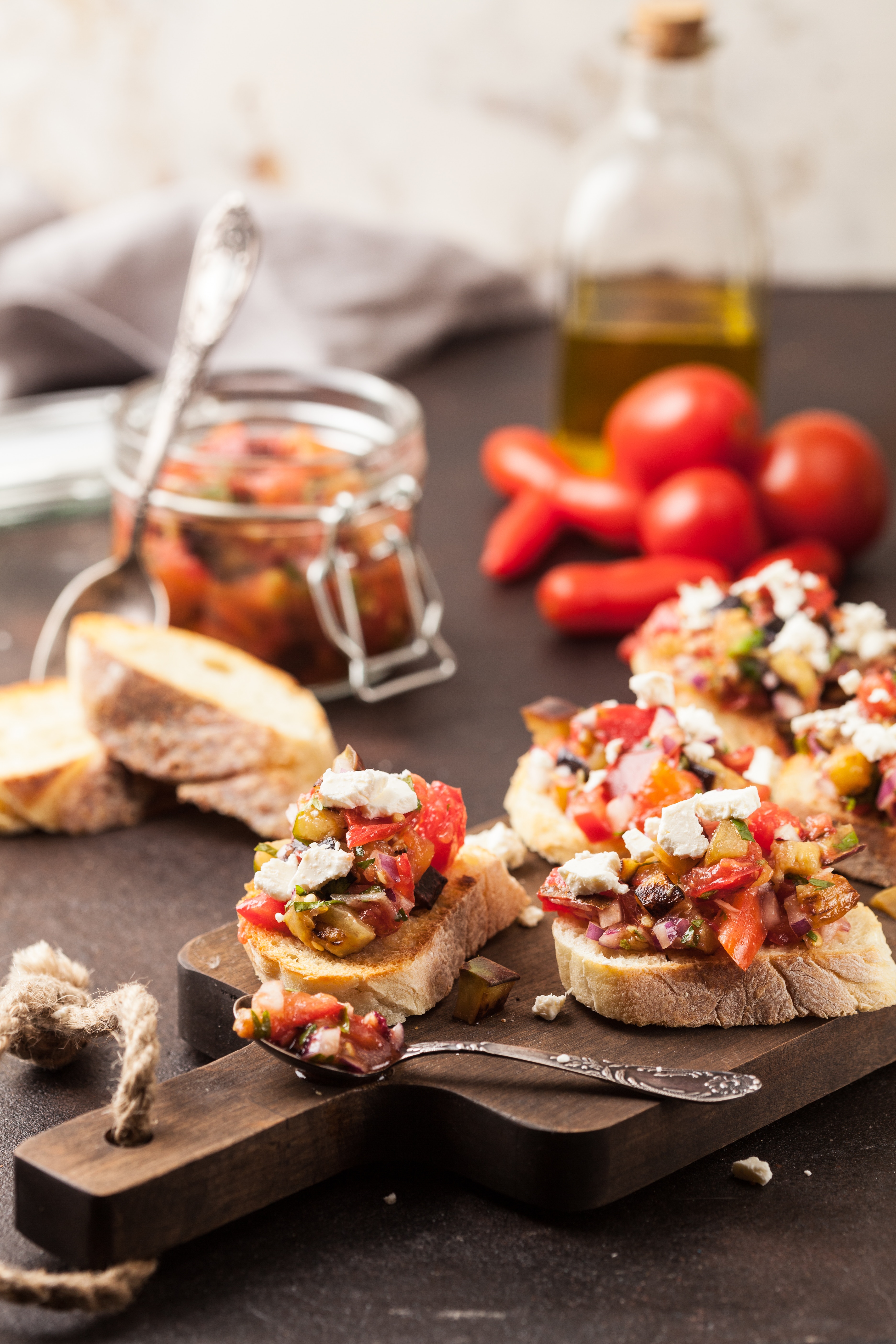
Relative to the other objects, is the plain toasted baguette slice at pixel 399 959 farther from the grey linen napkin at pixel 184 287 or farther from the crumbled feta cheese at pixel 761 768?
the grey linen napkin at pixel 184 287

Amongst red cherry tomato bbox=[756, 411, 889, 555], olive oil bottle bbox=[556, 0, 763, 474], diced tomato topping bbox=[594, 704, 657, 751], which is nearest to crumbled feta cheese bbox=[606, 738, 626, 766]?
diced tomato topping bbox=[594, 704, 657, 751]

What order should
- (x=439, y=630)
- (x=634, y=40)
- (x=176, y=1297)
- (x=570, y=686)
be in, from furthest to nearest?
(x=634, y=40) → (x=439, y=630) → (x=570, y=686) → (x=176, y=1297)

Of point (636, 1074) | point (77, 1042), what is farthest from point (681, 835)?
point (77, 1042)

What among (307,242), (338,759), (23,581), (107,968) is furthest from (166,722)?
(307,242)

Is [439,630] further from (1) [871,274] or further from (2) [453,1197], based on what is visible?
(1) [871,274]

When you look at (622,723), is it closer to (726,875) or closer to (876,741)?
(876,741)

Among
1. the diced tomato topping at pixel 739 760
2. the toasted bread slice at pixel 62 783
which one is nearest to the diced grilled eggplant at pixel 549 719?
the diced tomato topping at pixel 739 760

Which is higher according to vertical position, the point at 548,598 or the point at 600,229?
the point at 600,229
